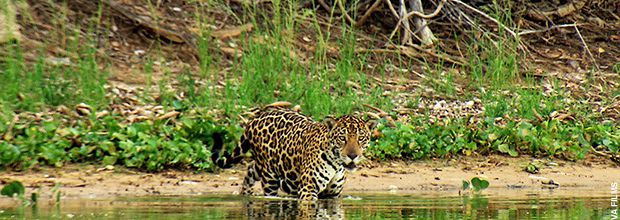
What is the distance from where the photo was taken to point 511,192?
10.1 meters

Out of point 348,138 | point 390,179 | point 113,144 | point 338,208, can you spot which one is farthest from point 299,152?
point 113,144

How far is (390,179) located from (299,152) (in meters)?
1.33

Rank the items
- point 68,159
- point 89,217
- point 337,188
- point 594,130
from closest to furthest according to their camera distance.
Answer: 1. point 89,217
2. point 337,188
3. point 68,159
4. point 594,130

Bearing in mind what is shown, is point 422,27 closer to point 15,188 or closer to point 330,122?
point 330,122

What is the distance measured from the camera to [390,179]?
10484mm

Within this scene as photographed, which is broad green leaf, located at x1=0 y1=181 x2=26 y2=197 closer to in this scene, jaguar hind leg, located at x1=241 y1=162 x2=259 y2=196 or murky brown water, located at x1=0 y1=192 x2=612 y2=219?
murky brown water, located at x1=0 y1=192 x2=612 y2=219

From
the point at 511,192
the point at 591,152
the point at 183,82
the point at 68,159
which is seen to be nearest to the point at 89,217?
the point at 68,159

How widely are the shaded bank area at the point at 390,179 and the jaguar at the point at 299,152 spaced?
30cm

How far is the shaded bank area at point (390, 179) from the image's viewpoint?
9.48 metres

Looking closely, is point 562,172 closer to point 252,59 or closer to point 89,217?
point 252,59

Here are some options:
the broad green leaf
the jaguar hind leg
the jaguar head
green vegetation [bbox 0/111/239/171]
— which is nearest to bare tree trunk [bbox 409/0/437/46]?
green vegetation [bbox 0/111/239/171]

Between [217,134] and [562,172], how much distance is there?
3187mm

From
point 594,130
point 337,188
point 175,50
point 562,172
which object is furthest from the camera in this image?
point 175,50

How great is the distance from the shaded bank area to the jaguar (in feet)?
0.97
